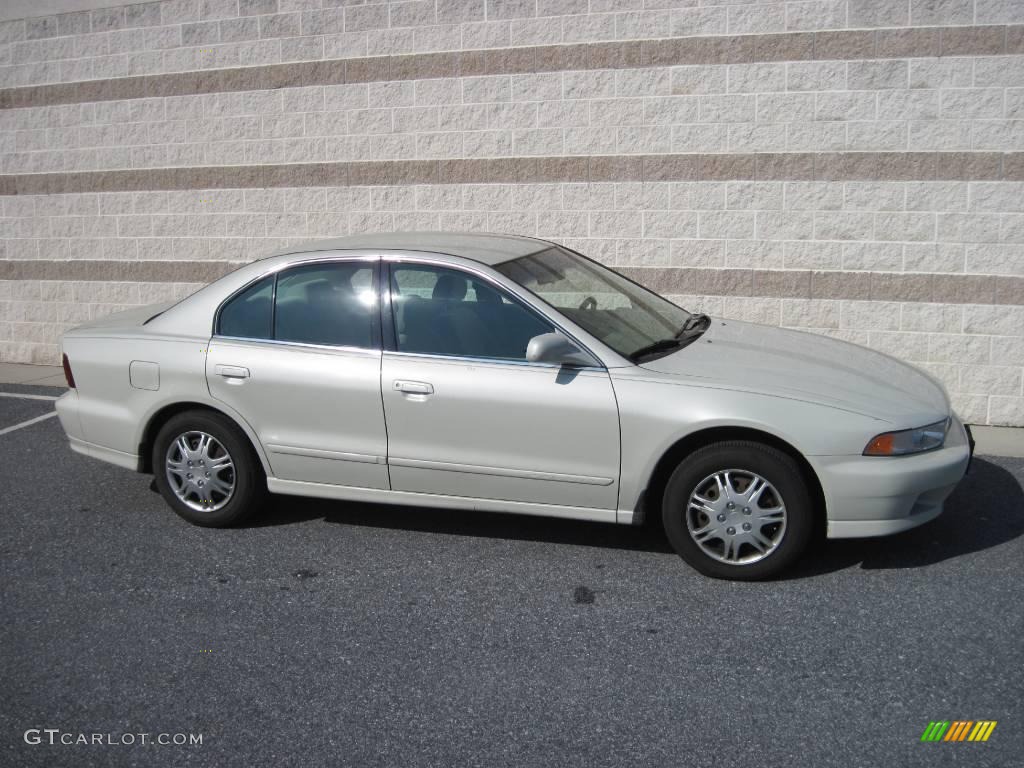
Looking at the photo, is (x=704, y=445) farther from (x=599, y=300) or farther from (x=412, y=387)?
(x=412, y=387)

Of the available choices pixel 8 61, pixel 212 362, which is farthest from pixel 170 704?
pixel 8 61

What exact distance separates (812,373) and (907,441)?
0.56 meters

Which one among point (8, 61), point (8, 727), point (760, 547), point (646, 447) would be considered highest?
point (8, 61)

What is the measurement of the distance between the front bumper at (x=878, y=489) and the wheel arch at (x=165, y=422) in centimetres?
281

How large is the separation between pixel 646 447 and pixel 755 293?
3639 mm

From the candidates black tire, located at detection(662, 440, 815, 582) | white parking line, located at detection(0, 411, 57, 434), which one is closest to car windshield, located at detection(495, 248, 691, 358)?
black tire, located at detection(662, 440, 815, 582)

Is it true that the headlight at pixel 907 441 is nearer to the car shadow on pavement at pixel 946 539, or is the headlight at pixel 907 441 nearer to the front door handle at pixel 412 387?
the car shadow on pavement at pixel 946 539

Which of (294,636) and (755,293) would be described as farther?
(755,293)

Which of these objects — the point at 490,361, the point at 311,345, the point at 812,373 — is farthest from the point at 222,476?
the point at 812,373

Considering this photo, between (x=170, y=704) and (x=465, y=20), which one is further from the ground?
(x=465, y=20)

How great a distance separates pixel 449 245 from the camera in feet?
19.1

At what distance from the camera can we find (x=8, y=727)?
13.1 ft

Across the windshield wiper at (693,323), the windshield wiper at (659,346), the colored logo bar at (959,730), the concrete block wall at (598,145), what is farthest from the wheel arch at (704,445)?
the concrete block wall at (598,145)

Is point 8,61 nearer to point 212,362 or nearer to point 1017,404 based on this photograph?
point 212,362
